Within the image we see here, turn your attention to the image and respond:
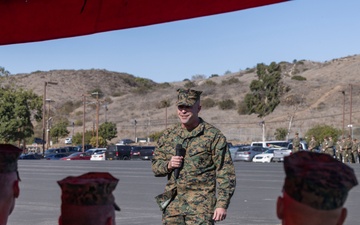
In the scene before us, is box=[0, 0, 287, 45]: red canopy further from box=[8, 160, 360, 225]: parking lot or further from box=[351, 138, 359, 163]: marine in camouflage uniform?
box=[351, 138, 359, 163]: marine in camouflage uniform

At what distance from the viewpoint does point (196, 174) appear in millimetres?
6262

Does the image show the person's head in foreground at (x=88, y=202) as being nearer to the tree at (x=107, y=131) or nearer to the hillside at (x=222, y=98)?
the hillside at (x=222, y=98)

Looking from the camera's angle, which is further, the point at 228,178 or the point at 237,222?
the point at 237,222

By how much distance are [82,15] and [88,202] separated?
2.10 meters

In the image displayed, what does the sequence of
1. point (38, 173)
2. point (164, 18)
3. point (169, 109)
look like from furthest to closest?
point (169, 109) < point (38, 173) < point (164, 18)

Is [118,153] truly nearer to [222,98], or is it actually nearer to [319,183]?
[222,98]

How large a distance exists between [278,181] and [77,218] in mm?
22514

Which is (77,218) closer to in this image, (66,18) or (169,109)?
(66,18)

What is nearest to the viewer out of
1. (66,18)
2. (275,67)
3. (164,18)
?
(164,18)

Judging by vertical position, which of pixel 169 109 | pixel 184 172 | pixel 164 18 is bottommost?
pixel 184 172

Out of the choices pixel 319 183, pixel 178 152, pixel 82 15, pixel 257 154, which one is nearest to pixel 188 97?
pixel 178 152

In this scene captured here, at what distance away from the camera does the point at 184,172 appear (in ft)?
20.6

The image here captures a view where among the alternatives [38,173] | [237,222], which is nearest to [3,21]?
[237,222]

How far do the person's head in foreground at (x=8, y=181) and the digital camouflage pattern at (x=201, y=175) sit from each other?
128 inches
